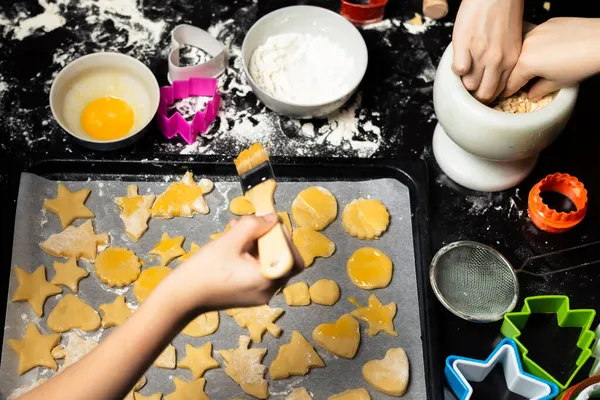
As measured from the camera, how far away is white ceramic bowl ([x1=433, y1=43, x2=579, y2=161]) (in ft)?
3.32

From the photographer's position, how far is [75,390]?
712mm

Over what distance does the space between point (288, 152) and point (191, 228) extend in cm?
24

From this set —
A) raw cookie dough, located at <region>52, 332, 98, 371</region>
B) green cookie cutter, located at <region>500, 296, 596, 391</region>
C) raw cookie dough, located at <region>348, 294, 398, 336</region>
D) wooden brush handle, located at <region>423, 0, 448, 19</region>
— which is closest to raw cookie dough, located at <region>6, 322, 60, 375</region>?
raw cookie dough, located at <region>52, 332, 98, 371</region>

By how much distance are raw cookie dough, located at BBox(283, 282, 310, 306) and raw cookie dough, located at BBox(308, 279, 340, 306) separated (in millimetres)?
11

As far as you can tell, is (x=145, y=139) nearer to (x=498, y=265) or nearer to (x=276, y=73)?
(x=276, y=73)

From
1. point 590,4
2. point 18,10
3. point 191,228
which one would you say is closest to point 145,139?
point 191,228

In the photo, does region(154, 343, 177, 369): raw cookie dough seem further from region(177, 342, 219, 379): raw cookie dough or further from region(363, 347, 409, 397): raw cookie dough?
region(363, 347, 409, 397): raw cookie dough

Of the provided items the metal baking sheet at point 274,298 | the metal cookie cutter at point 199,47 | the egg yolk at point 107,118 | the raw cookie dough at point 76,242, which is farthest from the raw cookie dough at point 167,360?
the metal cookie cutter at point 199,47

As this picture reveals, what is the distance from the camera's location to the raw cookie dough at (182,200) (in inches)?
45.8

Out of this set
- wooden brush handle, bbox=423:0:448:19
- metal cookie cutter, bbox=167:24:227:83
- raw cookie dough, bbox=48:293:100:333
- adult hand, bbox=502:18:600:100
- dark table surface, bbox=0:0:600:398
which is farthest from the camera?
wooden brush handle, bbox=423:0:448:19

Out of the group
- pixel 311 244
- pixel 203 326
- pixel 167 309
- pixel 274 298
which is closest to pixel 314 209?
pixel 311 244

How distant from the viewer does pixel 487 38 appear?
3.31 feet

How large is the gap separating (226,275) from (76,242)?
51cm

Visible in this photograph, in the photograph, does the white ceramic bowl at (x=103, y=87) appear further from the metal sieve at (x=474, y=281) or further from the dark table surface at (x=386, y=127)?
the metal sieve at (x=474, y=281)
